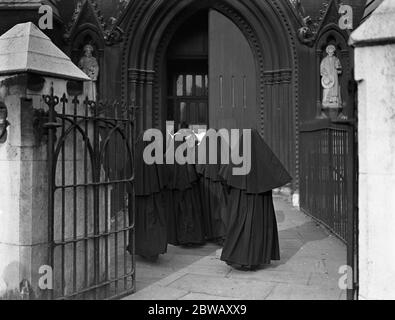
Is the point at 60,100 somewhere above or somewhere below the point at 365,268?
above

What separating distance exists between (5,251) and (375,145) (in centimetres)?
316

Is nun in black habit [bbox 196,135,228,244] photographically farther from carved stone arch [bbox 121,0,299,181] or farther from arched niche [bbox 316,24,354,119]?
arched niche [bbox 316,24,354,119]

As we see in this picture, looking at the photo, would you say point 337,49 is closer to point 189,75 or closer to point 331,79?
point 331,79

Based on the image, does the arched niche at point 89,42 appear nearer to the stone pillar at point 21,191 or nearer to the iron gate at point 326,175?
the iron gate at point 326,175

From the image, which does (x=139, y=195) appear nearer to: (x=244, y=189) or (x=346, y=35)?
(x=244, y=189)

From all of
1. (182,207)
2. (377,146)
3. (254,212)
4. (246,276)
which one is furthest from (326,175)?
(377,146)

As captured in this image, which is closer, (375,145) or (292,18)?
(375,145)

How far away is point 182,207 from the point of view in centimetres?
751

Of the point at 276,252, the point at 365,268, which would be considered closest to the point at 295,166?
the point at 276,252

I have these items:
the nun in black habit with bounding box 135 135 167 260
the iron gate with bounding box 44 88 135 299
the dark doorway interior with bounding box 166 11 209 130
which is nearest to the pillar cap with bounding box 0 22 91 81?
the iron gate with bounding box 44 88 135 299

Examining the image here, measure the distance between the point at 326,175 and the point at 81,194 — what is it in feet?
18.6

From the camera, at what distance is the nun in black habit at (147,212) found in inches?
245

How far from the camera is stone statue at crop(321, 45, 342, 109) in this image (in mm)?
11492

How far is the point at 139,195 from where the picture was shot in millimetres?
6289
